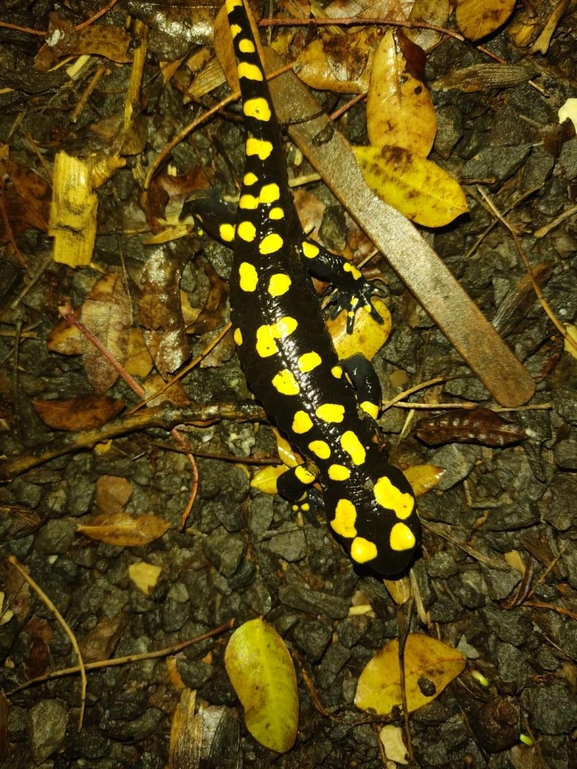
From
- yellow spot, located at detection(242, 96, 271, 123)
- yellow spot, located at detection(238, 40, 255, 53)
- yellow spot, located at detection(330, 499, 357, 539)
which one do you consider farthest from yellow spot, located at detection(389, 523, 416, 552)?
yellow spot, located at detection(238, 40, 255, 53)

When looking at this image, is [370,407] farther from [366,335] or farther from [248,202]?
[248,202]

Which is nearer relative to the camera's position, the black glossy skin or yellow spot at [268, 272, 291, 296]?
the black glossy skin

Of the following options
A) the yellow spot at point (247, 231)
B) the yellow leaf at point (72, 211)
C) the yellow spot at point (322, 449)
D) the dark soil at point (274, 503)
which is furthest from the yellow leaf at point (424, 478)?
the yellow leaf at point (72, 211)

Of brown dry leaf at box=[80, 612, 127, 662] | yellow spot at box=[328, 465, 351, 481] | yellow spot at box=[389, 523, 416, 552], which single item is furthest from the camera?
brown dry leaf at box=[80, 612, 127, 662]

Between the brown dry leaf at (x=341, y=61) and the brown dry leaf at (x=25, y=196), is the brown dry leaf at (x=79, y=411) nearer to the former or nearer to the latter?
the brown dry leaf at (x=25, y=196)

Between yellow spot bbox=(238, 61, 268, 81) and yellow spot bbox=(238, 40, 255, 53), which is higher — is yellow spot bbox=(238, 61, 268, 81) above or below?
below

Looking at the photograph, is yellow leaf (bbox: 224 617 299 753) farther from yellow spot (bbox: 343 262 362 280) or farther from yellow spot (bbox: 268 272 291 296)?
yellow spot (bbox: 343 262 362 280)
